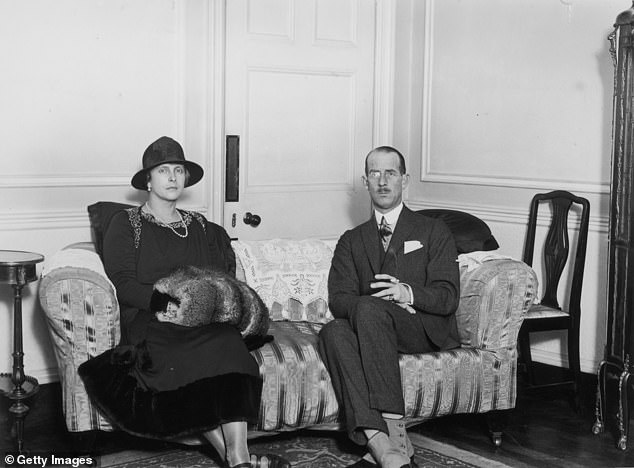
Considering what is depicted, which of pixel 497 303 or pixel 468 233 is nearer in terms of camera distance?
pixel 497 303

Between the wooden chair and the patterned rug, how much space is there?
0.85 m

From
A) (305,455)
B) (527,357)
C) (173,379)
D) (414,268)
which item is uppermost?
(414,268)

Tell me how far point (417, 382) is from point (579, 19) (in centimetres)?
207

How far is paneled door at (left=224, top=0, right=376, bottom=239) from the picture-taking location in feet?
15.9

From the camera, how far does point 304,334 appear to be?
3760 millimetres

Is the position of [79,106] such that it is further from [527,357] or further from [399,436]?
[527,357]

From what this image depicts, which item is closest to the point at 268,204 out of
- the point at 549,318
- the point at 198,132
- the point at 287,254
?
the point at 198,132

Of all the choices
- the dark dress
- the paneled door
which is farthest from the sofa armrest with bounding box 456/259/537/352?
the paneled door

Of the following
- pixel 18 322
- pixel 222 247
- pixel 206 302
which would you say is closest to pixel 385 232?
pixel 222 247

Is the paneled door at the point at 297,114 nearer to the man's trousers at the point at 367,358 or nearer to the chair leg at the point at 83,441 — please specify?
the man's trousers at the point at 367,358

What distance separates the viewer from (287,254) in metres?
4.12

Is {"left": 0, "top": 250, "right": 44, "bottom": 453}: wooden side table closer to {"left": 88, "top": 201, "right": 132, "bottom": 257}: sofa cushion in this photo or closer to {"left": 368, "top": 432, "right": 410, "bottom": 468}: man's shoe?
{"left": 88, "top": 201, "right": 132, "bottom": 257}: sofa cushion

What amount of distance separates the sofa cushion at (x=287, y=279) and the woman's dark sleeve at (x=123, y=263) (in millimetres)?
528

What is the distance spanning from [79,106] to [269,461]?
80.1 inches
